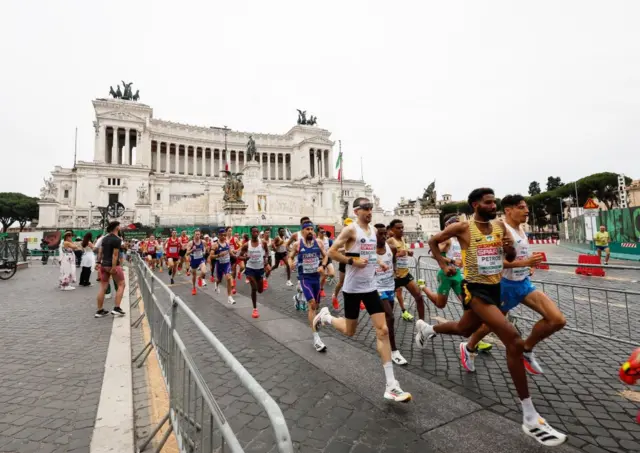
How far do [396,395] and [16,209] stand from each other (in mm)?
81544

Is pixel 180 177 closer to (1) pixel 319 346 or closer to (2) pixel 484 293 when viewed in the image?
(1) pixel 319 346

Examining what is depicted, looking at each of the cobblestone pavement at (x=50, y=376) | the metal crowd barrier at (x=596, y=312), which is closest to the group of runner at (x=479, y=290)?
the metal crowd barrier at (x=596, y=312)

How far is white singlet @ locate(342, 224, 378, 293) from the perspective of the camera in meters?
3.82

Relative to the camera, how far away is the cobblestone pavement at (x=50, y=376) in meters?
2.72

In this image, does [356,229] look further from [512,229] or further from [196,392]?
[196,392]

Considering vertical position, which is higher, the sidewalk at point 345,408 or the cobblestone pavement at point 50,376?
the cobblestone pavement at point 50,376

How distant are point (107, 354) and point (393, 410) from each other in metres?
4.10

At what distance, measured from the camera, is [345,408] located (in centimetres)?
318

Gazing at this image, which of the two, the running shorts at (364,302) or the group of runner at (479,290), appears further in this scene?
the running shorts at (364,302)

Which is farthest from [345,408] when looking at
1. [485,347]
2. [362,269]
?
[485,347]

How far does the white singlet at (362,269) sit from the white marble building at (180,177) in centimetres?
3293

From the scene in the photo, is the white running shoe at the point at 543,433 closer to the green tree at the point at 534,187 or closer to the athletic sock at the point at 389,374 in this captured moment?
the athletic sock at the point at 389,374

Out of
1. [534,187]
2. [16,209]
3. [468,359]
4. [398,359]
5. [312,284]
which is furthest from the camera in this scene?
[534,187]

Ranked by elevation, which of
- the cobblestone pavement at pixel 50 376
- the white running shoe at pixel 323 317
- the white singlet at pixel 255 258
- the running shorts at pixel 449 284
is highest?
the white singlet at pixel 255 258
